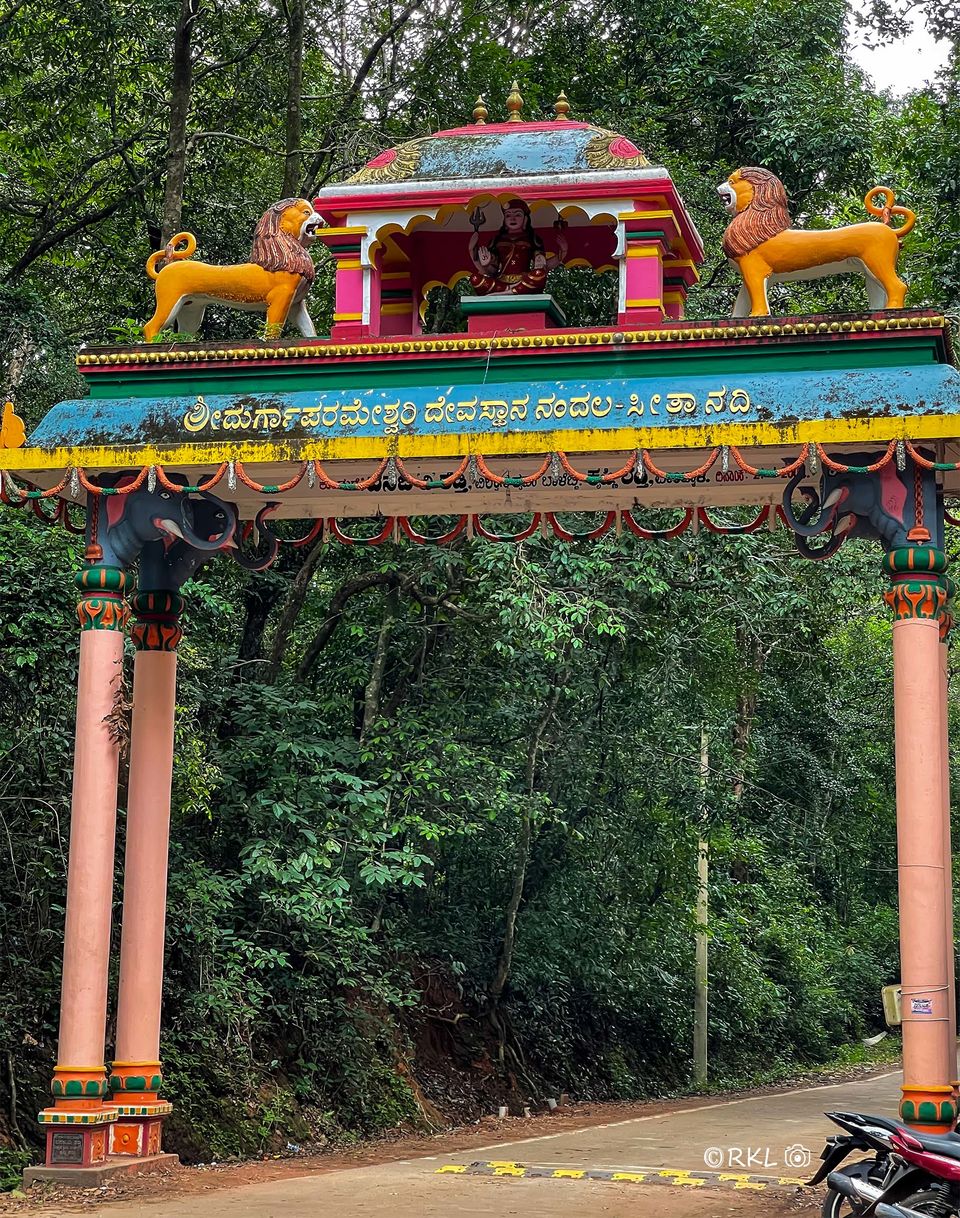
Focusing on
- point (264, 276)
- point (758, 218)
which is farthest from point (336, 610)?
point (758, 218)

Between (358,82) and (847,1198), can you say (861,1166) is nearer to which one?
(847,1198)

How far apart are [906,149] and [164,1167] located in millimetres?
10472

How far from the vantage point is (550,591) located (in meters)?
13.2

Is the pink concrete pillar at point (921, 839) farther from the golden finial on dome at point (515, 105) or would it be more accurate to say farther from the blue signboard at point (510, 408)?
the golden finial on dome at point (515, 105)

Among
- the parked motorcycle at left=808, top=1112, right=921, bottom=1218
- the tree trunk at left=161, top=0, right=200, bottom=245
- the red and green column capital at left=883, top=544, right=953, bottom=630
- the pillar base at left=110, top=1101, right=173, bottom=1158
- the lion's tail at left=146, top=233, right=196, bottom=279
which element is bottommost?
the pillar base at left=110, top=1101, right=173, bottom=1158

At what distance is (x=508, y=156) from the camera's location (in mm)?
9766

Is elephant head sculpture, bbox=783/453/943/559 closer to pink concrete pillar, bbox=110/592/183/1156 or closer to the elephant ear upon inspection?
the elephant ear

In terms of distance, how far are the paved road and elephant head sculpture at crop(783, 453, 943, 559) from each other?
365 cm

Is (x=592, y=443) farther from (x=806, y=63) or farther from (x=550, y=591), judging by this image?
(x=806, y=63)

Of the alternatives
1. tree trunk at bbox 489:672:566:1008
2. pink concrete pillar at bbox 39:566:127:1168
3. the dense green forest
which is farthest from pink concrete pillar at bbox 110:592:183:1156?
tree trunk at bbox 489:672:566:1008

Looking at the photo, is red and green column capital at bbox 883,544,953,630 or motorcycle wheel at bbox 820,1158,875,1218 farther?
red and green column capital at bbox 883,544,953,630

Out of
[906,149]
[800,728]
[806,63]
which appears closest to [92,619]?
[906,149]

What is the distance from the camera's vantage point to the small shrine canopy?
31.2 ft

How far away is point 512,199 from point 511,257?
1.19 ft
